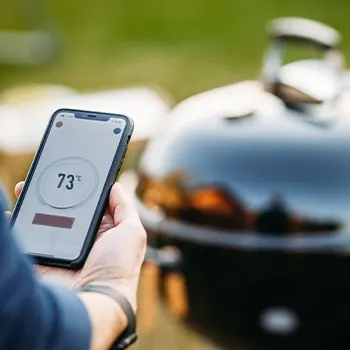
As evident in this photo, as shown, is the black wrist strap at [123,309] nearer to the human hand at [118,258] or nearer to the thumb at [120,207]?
the human hand at [118,258]

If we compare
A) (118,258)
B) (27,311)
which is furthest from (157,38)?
(27,311)

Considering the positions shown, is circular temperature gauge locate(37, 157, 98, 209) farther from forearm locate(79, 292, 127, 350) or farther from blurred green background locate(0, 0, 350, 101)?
blurred green background locate(0, 0, 350, 101)

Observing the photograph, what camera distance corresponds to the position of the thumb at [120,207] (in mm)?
1356

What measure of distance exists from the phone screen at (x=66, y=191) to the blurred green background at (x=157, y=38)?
19.9ft

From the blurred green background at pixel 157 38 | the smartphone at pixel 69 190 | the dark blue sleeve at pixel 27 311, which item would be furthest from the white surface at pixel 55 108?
the dark blue sleeve at pixel 27 311

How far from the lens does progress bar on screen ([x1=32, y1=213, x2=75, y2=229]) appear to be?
1431 mm

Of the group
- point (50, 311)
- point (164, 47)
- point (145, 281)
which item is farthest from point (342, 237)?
point (164, 47)

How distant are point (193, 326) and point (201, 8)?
29.0ft

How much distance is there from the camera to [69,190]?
1.44m

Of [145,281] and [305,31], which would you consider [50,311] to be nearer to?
[145,281]


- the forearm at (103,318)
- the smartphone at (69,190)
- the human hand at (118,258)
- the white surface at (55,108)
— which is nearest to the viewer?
the forearm at (103,318)

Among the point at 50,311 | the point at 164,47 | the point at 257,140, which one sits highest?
the point at 50,311

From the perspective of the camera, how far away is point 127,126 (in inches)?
59.8

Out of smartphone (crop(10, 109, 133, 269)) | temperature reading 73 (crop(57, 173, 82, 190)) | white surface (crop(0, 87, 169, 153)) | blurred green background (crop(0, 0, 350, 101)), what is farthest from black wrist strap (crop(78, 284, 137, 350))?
blurred green background (crop(0, 0, 350, 101))
